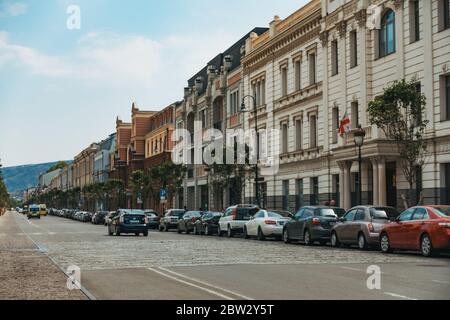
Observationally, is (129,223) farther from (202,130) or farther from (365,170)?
(202,130)

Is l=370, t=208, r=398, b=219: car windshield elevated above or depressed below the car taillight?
above

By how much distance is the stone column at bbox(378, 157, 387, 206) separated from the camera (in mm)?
35562

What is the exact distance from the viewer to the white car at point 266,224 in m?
35.1

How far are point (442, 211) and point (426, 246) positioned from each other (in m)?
1.14

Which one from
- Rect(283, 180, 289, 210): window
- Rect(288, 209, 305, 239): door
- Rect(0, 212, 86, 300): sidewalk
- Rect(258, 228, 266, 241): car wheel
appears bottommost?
Rect(0, 212, 86, 300): sidewalk

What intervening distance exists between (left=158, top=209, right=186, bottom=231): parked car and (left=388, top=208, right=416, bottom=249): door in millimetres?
31786

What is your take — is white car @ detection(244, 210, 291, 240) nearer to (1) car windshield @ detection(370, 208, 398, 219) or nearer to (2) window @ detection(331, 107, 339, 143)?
(1) car windshield @ detection(370, 208, 398, 219)

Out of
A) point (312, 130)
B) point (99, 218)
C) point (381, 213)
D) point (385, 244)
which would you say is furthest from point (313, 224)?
point (99, 218)

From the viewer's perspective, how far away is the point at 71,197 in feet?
536

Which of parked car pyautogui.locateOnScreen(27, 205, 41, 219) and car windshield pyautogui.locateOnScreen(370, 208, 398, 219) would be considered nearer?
car windshield pyautogui.locateOnScreen(370, 208, 398, 219)

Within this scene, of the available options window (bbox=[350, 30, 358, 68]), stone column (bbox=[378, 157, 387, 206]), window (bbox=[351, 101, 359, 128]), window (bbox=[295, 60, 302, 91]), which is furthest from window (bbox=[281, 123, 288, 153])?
stone column (bbox=[378, 157, 387, 206])

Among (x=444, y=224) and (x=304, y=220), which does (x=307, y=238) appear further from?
Answer: (x=444, y=224)

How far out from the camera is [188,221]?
160 feet

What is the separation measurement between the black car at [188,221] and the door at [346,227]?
20301mm
